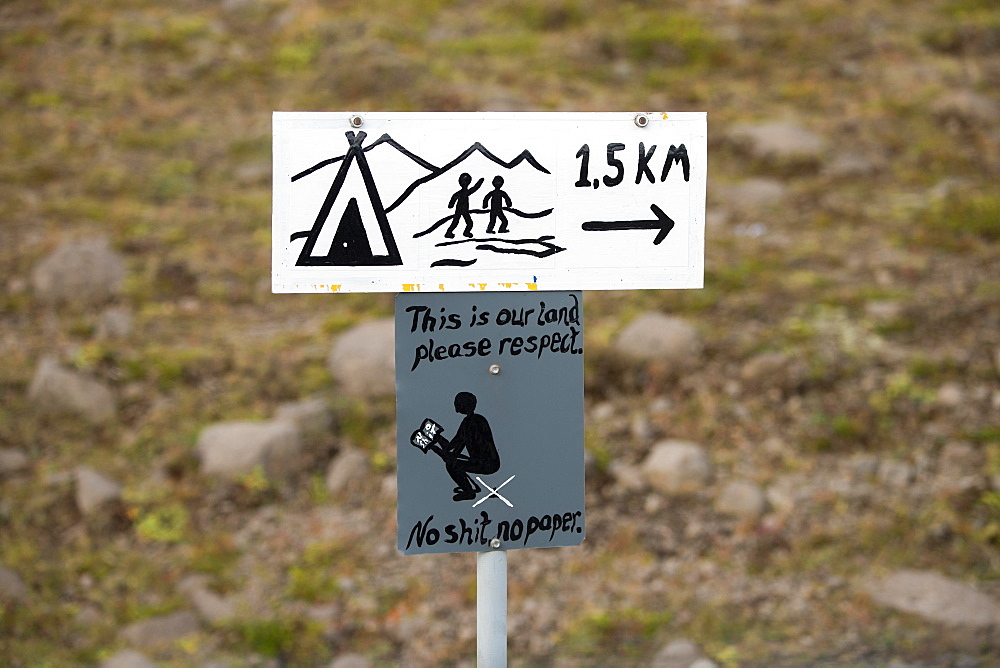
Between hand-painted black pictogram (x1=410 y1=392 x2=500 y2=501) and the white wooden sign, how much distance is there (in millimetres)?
317

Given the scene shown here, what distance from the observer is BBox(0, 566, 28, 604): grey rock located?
11.9 ft

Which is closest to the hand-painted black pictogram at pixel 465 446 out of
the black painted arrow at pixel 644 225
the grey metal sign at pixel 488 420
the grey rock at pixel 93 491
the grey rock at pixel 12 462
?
the grey metal sign at pixel 488 420

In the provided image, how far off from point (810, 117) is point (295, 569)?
5.13 metres

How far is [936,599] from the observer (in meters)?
3.61

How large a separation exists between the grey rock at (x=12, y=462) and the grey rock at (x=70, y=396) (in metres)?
0.28

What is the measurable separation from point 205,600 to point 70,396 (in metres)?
1.55

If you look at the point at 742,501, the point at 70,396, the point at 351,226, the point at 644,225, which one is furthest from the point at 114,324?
the point at 644,225

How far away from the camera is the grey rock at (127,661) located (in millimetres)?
3420

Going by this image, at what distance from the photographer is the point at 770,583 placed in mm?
3779

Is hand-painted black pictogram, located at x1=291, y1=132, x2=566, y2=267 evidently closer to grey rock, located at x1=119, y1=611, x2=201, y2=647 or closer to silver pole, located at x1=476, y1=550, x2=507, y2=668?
silver pole, located at x1=476, y1=550, x2=507, y2=668

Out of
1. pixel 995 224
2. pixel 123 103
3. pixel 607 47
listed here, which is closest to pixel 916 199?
pixel 995 224

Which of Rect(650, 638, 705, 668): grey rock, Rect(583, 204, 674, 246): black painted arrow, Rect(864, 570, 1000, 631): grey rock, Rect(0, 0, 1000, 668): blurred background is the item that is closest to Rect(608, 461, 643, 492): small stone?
Rect(0, 0, 1000, 668): blurred background

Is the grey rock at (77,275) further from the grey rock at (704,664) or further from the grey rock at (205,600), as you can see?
the grey rock at (704,664)

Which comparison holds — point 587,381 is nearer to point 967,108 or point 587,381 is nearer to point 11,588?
point 11,588
